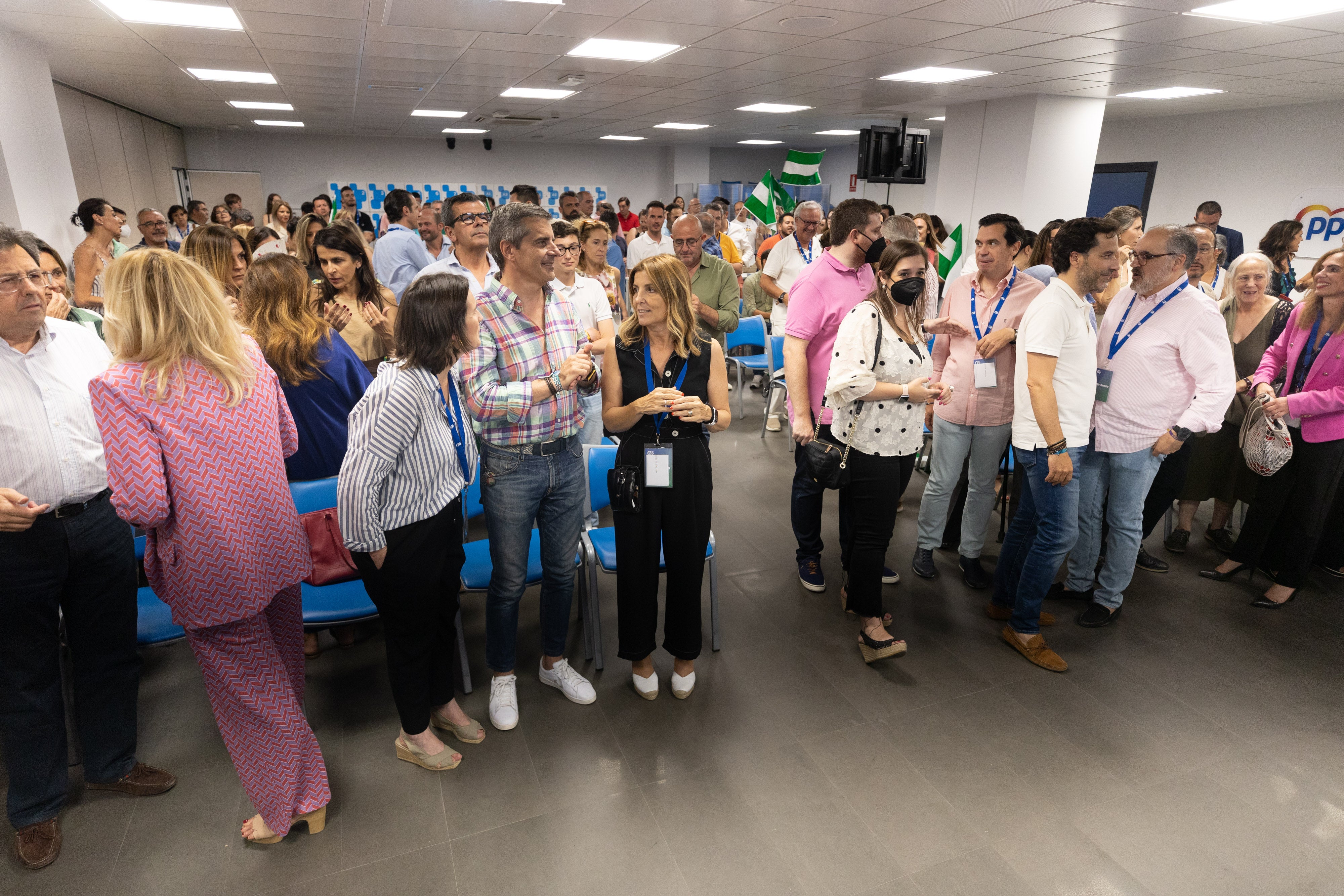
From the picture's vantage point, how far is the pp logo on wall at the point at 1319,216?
27.8ft

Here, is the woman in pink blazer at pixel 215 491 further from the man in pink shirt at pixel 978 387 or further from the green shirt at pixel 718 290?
the green shirt at pixel 718 290

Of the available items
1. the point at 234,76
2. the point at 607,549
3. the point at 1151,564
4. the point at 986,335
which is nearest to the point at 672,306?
the point at 607,549

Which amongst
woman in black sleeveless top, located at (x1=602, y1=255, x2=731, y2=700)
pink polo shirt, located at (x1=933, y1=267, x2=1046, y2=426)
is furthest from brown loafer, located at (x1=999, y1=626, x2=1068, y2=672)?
woman in black sleeveless top, located at (x1=602, y1=255, x2=731, y2=700)

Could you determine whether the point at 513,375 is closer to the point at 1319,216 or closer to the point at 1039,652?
the point at 1039,652

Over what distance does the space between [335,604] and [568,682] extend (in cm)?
88

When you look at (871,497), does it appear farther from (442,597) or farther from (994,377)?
(442,597)

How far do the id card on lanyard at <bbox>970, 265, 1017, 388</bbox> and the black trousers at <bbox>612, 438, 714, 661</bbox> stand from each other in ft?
4.78

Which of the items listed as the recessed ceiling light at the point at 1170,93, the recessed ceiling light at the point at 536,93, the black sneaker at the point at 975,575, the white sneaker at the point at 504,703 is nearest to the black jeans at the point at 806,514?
the black sneaker at the point at 975,575

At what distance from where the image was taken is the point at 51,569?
1.92 metres

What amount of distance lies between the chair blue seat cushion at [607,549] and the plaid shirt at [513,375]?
1.94 ft

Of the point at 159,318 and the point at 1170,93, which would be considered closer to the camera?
the point at 159,318

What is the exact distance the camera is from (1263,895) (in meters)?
1.93

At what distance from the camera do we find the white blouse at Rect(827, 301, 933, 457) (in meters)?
2.60

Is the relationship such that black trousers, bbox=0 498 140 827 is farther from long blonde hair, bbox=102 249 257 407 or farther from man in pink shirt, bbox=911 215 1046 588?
man in pink shirt, bbox=911 215 1046 588
